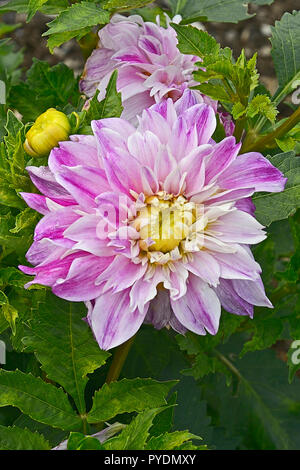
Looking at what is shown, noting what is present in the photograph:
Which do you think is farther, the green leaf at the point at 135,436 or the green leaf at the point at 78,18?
the green leaf at the point at 78,18

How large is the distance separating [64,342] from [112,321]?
13 centimetres

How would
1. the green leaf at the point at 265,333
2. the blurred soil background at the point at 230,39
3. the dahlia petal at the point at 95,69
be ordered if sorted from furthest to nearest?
the blurred soil background at the point at 230,39 → the green leaf at the point at 265,333 → the dahlia petal at the point at 95,69

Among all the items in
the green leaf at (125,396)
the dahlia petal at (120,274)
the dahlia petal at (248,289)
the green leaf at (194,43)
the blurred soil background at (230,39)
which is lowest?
the blurred soil background at (230,39)

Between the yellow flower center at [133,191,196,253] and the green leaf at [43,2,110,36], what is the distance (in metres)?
0.25

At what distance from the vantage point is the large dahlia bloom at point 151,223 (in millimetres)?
728

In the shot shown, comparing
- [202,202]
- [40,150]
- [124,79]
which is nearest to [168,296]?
[202,202]

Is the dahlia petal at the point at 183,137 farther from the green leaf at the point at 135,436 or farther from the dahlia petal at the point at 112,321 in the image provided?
the green leaf at the point at 135,436

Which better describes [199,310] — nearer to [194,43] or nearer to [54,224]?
[54,224]

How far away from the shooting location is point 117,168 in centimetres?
73

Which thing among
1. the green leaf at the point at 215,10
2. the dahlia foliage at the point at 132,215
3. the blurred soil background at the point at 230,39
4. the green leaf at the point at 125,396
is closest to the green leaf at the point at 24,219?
the dahlia foliage at the point at 132,215

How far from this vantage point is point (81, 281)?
0.73m

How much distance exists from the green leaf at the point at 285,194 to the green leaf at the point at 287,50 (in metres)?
0.17

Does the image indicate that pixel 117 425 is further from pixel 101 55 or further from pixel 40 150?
pixel 101 55

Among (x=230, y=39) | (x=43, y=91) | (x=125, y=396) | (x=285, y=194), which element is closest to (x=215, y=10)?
(x=43, y=91)
